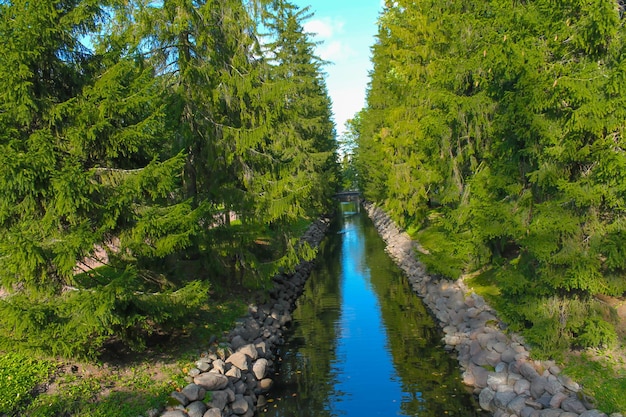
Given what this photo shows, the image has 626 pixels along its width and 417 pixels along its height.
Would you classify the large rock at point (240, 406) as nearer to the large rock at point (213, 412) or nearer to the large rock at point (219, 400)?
the large rock at point (219, 400)

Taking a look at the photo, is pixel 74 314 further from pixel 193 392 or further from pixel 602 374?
pixel 602 374

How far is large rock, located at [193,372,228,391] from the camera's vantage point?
10.2 meters

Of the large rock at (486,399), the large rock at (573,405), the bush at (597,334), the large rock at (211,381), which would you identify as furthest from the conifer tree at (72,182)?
the bush at (597,334)

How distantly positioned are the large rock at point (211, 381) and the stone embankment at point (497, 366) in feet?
19.2

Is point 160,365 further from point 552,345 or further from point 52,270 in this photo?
point 552,345

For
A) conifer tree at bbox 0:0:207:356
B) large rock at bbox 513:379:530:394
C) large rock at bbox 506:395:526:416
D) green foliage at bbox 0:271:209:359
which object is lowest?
large rock at bbox 506:395:526:416

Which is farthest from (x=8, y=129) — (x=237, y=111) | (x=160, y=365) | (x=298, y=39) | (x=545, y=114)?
(x=298, y=39)

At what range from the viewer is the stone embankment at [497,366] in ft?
29.9

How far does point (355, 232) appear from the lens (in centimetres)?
4300

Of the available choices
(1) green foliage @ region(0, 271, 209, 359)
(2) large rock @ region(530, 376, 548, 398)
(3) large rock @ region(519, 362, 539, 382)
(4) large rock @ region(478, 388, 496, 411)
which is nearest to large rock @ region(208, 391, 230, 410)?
(1) green foliage @ region(0, 271, 209, 359)

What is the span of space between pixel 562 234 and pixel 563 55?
3.88 metres

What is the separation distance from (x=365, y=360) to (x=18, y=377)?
28.8ft

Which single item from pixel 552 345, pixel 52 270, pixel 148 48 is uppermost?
pixel 148 48

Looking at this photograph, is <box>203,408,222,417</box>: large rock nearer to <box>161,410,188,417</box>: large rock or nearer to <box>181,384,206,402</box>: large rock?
<box>181,384,206,402</box>: large rock
